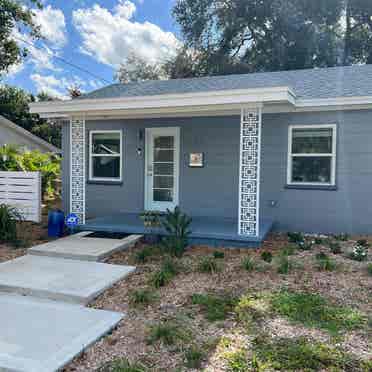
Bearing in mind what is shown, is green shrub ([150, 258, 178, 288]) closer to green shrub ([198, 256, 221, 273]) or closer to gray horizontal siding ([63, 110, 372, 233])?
green shrub ([198, 256, 221, 273])

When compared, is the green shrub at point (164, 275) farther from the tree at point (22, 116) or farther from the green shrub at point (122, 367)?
the tree at point (22, 116)

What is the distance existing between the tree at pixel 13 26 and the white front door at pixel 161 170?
9801 mm

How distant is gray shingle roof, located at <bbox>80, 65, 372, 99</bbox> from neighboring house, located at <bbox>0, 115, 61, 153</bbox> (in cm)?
982

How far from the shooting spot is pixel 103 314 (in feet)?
11.9

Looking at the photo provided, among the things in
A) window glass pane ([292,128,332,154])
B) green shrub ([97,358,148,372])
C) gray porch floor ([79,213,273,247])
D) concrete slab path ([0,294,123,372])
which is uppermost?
window glass pane ([292,128,332,154])

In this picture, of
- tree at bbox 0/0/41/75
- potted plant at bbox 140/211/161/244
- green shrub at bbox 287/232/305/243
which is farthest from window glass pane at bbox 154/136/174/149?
tree at bbox 0/0/41/75

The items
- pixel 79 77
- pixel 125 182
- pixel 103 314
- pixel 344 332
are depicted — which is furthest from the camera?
pixel 79 77

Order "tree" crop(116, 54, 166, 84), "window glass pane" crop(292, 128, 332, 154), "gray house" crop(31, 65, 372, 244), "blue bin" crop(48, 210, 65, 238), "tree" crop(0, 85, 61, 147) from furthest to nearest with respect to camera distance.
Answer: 1. "tree" crop(0, 85, 61, 147)
2. "tree" crop(116, 54, 166, 84)
3. "window glass pane" crop(292, 128, 332, 154)
4. "blue bin" crop(48, 210, 65, 238)
5. "gray house" crop(31, 65, 372, 244)

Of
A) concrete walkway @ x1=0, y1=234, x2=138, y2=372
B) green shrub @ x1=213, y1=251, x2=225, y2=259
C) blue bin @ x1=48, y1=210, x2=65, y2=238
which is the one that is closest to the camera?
concrete walkway @ x1=0, y1=234, x2=138, y2=372

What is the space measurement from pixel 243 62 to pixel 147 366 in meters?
18.7

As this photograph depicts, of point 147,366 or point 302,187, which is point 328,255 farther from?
point 147,366

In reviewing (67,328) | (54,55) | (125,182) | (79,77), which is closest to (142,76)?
(79,77)

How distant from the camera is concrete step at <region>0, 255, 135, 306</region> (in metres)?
4.04

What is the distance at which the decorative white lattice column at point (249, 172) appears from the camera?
5.99 m
